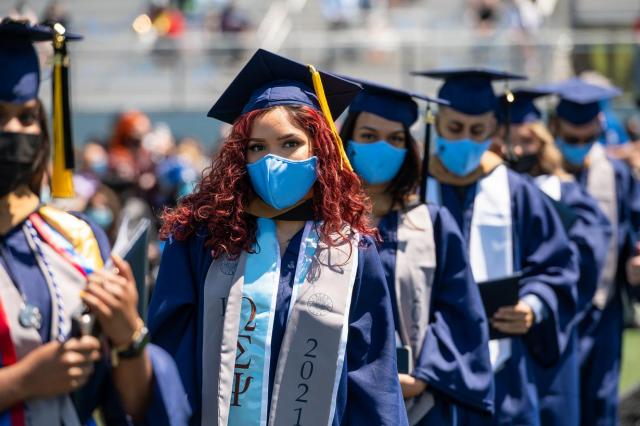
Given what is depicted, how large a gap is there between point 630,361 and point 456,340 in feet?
24.6

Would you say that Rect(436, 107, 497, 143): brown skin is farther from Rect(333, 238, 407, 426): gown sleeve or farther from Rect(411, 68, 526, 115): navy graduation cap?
Rect(333, 238, 407, 426): gown sleeve

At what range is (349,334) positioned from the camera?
4.12 meters

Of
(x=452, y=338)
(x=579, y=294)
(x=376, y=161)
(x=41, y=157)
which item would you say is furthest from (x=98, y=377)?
(x=579, y=294)

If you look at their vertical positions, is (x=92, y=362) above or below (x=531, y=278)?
above

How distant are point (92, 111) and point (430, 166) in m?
12.2

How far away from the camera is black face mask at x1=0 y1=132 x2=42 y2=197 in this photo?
3523 mm

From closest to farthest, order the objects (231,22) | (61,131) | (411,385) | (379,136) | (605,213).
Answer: (61,131)
(411,385)
(379,136)
(605,213)
(231,22)

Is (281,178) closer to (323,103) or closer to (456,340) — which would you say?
(323,103)

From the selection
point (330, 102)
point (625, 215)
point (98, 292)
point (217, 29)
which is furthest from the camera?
point (217, 29)

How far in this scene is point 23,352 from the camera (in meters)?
3.35

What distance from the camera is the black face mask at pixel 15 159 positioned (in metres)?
3.52

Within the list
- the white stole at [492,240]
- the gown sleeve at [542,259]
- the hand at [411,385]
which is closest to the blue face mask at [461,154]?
the white stole at [492,240]

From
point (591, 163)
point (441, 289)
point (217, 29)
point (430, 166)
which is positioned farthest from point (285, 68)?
point (217, 29)

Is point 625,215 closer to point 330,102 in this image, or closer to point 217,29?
point 330,102
